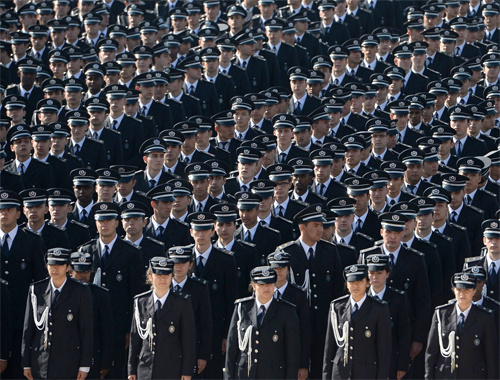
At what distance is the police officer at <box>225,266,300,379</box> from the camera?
44.3ft

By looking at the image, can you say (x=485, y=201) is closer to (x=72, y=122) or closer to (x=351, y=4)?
(x=72, y=122)

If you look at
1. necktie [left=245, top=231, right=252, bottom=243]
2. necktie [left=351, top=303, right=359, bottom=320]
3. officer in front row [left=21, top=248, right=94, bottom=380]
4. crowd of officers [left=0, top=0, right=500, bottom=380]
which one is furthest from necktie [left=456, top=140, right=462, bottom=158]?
officer in front row [left=21, top=248, right=94, bottom=380]

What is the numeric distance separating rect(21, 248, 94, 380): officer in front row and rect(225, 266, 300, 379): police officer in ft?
5.44

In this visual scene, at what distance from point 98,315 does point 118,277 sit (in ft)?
3.02

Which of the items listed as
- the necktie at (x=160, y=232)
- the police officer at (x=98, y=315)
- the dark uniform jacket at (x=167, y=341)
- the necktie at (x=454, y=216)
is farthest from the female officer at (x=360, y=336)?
the necktie at (x=454, y=216)

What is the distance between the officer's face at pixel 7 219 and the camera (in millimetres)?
15750

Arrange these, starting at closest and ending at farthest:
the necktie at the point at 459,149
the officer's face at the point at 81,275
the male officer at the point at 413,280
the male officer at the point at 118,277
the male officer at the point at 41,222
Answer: the officer's face at the point at 81,275 < the male officer at the point at 413,280 < the male officer at the point at 118,277 < the male officer at the point at 41,222 < the necktie at the point at 459,149

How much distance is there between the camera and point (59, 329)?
14031 millimetres

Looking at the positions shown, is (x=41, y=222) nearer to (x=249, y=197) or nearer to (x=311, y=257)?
(x=249, y=197)

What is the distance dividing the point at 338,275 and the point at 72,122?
6053 mm

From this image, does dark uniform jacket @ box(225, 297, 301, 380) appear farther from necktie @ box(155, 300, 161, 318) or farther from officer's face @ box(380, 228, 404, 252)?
officer's face @ box(380, 228, 404, 252)

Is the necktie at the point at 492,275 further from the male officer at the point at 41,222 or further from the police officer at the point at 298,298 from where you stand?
the male officer at the point at 41,222

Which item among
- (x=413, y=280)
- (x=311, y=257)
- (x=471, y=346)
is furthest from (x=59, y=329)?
(x=471, y=346)

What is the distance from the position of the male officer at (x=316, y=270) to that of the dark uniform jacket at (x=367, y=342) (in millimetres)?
1752
